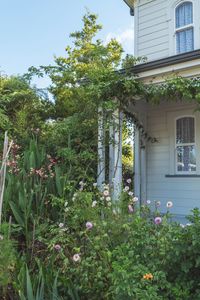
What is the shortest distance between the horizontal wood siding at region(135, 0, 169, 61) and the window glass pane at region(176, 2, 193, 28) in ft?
1.03

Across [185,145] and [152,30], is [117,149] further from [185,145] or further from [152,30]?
[152,30]

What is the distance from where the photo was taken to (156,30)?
8.20 m

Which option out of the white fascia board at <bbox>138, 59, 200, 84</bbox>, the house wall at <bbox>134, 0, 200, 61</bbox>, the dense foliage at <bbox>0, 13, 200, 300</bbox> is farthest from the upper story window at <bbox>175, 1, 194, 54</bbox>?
the white fascia board at <bbox>138, 59, 200, 84</bbox>

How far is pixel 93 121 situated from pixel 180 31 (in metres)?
3.57

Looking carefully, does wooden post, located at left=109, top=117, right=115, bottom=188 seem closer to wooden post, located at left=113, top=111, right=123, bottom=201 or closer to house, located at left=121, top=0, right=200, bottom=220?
wooden post, located at left=113, top=111, right=123, bottom=201

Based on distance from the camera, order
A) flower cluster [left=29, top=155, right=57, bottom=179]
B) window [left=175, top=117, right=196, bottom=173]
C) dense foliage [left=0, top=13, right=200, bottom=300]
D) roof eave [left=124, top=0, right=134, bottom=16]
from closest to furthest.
Result: dense foliage [left=0, top=13, right=200, bottom=300]
flower cluster [left=29, top=155, right=57, bottom=179]
window [left=175, top=117, right=196, bottom=173]
roof eave [left=124, top=0, right=134, bottom=16]

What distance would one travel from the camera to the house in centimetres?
720

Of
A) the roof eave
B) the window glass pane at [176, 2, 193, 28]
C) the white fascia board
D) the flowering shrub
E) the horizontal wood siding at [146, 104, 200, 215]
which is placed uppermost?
the roof eave

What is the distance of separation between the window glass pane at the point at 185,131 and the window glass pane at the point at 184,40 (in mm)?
1777

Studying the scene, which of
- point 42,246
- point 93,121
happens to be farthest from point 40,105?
point 42,246

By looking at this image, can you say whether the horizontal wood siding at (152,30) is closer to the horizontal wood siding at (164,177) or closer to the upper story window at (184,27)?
the upper story window at (184,27)

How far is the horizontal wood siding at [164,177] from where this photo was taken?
7105mm

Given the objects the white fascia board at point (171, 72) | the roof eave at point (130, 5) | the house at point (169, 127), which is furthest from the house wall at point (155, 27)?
the white fascia board at point (171, 72)

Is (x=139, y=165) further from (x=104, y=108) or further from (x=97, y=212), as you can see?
(x=97, y=212)
